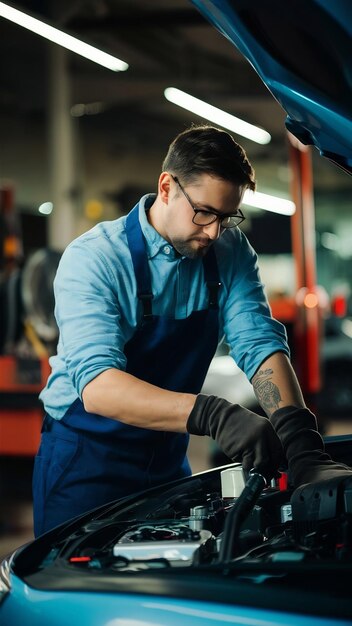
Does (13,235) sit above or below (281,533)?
above

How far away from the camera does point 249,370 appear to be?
2.21m

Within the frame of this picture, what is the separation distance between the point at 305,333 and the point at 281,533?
531 centimetres

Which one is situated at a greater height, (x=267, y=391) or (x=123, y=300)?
(x=123, y=300)

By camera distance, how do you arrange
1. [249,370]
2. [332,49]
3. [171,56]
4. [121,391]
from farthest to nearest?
Answer: [171,56], [249,370], [121,391], [332,49]

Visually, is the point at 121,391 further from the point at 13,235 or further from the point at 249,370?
the point at 13,235

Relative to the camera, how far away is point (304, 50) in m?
1.58

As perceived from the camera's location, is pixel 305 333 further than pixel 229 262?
Yes

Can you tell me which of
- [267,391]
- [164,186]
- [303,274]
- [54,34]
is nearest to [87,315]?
[164,186]

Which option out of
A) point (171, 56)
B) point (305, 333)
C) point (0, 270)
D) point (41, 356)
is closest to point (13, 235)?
point (0, 270)

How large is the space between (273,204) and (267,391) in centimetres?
529

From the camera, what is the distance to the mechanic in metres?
1.94

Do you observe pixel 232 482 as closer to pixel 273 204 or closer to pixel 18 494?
pixel 18 494

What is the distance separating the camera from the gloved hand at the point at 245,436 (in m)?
1.76

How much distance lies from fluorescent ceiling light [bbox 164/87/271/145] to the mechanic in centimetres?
582
